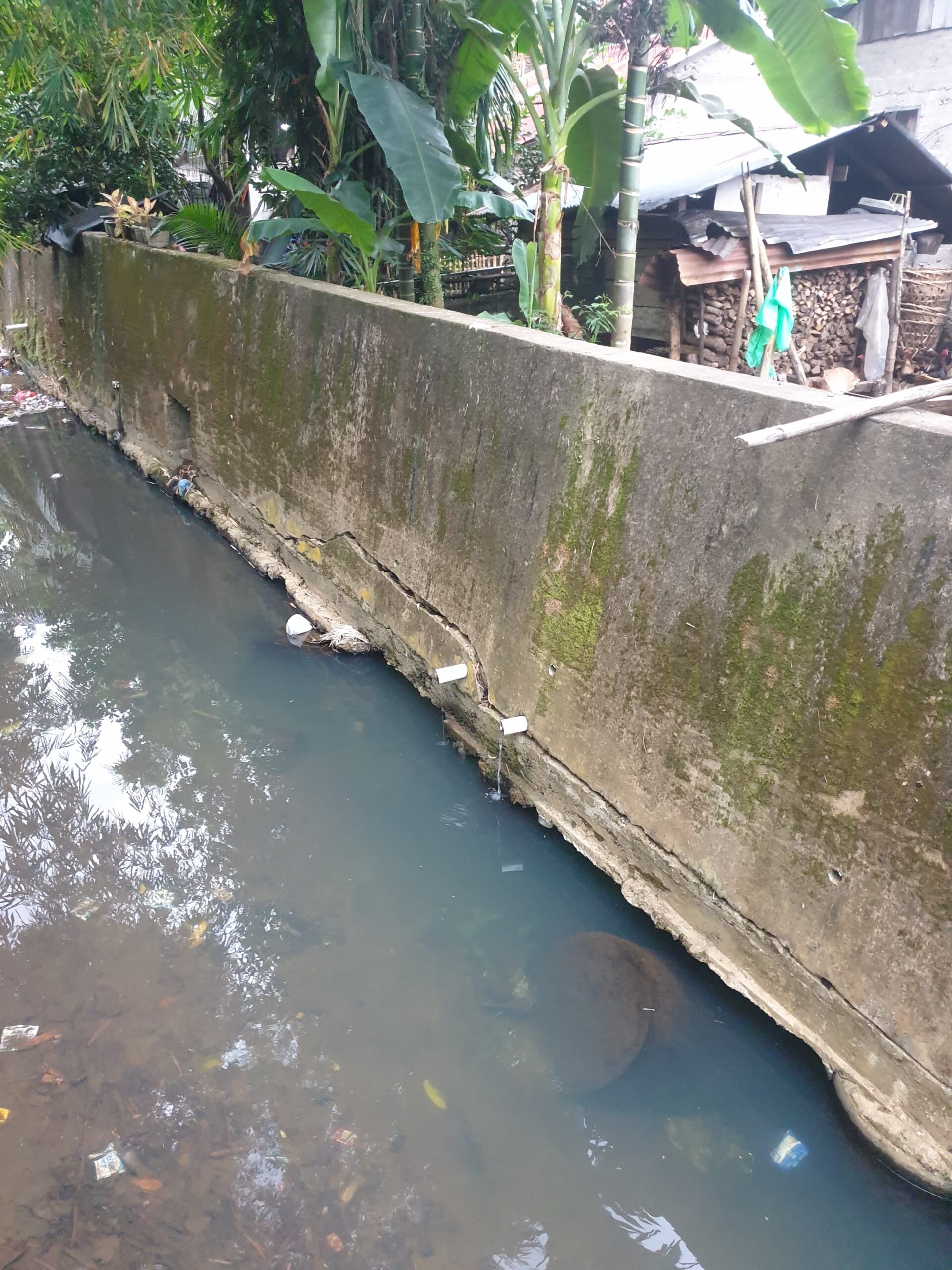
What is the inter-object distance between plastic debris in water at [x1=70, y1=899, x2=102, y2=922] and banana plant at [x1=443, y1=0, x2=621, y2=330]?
147 inches

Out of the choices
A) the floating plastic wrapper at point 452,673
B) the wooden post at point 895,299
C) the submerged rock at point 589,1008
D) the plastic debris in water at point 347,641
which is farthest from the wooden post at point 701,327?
the submerged rock at point 589,1008

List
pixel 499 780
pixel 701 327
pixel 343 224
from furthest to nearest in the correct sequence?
pixel 701 327 → pixel 343 224 → pixel 499 780

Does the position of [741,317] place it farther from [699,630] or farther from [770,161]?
[699,630]

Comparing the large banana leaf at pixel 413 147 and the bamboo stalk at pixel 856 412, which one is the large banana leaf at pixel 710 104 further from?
the bamboo stalk at pixel 856 412

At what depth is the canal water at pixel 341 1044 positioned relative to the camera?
234cm

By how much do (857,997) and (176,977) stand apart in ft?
7.17

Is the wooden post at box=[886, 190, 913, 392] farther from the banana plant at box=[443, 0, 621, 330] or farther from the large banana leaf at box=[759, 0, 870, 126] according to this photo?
the banana plant at box=[443, 0, 621, 330]

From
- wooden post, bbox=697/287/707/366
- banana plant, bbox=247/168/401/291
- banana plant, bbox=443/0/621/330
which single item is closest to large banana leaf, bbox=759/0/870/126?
banana plant, bbox=443/0/621/330

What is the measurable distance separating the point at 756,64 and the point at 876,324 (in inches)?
126

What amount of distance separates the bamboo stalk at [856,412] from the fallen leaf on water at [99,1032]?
2631 mm

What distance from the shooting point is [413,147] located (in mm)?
4441

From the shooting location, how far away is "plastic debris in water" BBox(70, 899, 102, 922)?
330 centimetres

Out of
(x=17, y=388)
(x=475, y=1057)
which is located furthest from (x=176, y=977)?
(x=17, y=388)

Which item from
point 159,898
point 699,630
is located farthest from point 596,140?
point 159,898
